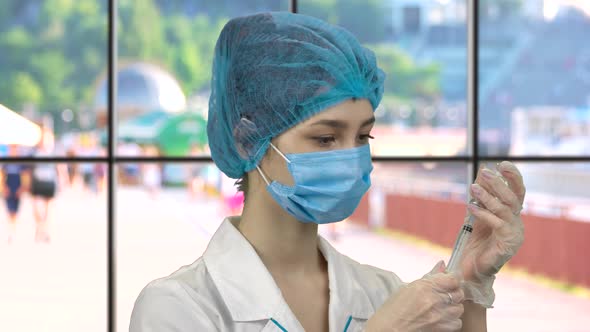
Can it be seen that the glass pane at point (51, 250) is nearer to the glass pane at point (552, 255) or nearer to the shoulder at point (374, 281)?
the glass pane at point (552, 255)

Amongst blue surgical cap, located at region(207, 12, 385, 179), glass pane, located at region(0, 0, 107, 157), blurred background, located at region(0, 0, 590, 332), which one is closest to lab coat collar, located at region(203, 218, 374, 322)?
blue surgical cap, located at region(207, 12, 385, 179)

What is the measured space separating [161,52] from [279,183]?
447 inches

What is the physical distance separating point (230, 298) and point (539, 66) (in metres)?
11.4

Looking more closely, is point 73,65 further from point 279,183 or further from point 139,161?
point 279,183

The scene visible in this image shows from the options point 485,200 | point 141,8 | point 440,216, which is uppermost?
point 141,8

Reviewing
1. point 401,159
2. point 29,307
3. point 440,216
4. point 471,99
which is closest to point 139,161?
point 401,159

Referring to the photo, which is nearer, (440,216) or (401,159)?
(401,159)

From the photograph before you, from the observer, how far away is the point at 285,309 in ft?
4.56

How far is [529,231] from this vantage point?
20.9ft

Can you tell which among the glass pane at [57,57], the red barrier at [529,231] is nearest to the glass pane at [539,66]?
the red barrier at [529,231]

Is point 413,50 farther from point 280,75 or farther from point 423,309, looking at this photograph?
point 423,309

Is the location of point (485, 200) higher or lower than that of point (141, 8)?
lower

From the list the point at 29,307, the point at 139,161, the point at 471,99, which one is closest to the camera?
the point at 139,161

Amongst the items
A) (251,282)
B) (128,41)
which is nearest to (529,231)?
(251,282)
